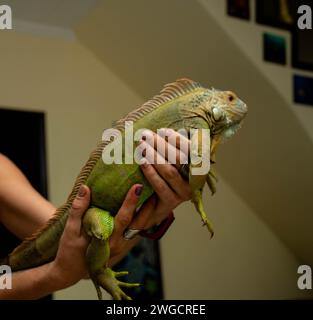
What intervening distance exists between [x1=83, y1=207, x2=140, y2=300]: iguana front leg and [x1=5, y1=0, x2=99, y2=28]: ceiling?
5.40 feet

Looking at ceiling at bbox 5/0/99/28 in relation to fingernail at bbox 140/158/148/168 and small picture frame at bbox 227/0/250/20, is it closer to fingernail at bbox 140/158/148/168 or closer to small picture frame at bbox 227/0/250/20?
small picture frame at bbox 227/0/250/20

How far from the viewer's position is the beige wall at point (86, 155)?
2.63 m

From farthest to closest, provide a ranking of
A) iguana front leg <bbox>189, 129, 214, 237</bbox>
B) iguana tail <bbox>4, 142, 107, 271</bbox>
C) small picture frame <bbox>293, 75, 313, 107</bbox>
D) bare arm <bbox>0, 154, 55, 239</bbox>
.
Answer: small picture frame <bbox>293, 75, 313, 107</bbox> → bare arm <bbox>0, 154, 55, 239</bbox> → iguana tail <bbox>4, 142, 107, 271</bbox> → iguana front leg <bbox>189, 129, 214, 237</bbox>

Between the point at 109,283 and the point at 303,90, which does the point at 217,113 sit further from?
the point at 303,90

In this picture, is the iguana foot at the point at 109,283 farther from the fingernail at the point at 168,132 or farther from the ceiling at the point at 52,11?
the ceiling at the point at 52,11

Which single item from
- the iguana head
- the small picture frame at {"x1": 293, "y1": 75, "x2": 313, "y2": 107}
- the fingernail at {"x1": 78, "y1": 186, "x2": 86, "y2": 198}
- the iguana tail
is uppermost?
the small picture frame at {"x1": 293, "y1": 75, "x2": 313, "y2": 107}

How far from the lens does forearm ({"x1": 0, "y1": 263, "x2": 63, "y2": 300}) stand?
110 centimetres

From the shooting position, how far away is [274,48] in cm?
277

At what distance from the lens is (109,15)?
2660 mm

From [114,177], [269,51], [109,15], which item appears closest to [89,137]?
[109,15]

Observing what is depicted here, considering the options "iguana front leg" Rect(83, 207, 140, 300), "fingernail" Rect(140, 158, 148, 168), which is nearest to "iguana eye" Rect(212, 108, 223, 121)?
"fingernail" Rect(140, 158, 148, 168)

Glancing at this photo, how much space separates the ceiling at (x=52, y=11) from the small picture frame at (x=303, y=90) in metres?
1.10

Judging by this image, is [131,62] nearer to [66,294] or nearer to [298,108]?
[298,108]

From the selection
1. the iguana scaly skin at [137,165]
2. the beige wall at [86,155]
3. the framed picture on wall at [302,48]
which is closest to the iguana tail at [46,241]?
the iguana scaly skin at [137,165]
